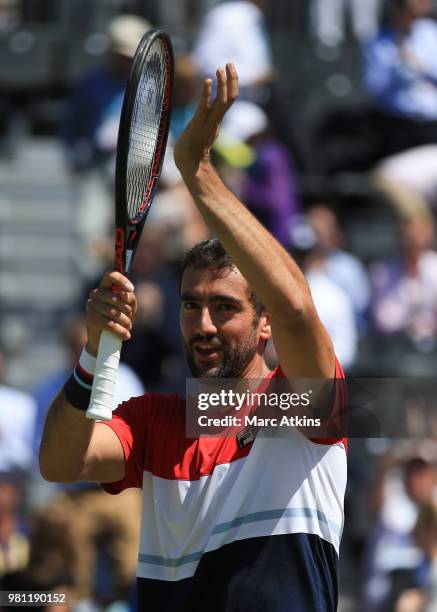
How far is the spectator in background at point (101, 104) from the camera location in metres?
9.01

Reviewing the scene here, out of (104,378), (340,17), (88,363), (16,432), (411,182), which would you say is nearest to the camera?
(104,378)

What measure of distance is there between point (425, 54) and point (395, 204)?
4.11ft

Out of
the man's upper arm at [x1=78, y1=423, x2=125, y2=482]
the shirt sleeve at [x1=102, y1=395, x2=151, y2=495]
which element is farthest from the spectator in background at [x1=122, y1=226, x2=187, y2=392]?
the man's upper arm at [x1=78, y1=423, x2=125, y2=482]

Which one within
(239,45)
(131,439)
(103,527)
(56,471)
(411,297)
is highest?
(239,45)

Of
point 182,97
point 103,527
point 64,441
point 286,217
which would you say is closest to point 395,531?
point 103,527

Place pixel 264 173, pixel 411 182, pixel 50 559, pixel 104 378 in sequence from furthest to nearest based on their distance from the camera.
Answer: pixel 411 182
pixel 264 173
pixel 50 559
pixel 104 378

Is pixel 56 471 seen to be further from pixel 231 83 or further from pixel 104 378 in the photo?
pixel 231 83

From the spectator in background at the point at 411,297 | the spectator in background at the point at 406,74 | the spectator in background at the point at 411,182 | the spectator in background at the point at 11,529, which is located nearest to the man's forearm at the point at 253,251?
the spectator in background at the point at 11,529

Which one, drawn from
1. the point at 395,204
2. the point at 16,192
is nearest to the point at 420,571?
the point at 395,204

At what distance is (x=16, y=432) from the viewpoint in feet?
25.0

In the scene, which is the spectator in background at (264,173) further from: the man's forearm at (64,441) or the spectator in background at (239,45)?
the man's forearm at (64,441)

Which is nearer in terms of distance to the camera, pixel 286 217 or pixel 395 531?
pixel 395 531

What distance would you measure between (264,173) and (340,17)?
2.60 m

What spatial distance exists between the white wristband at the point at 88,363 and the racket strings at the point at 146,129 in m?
0.43
